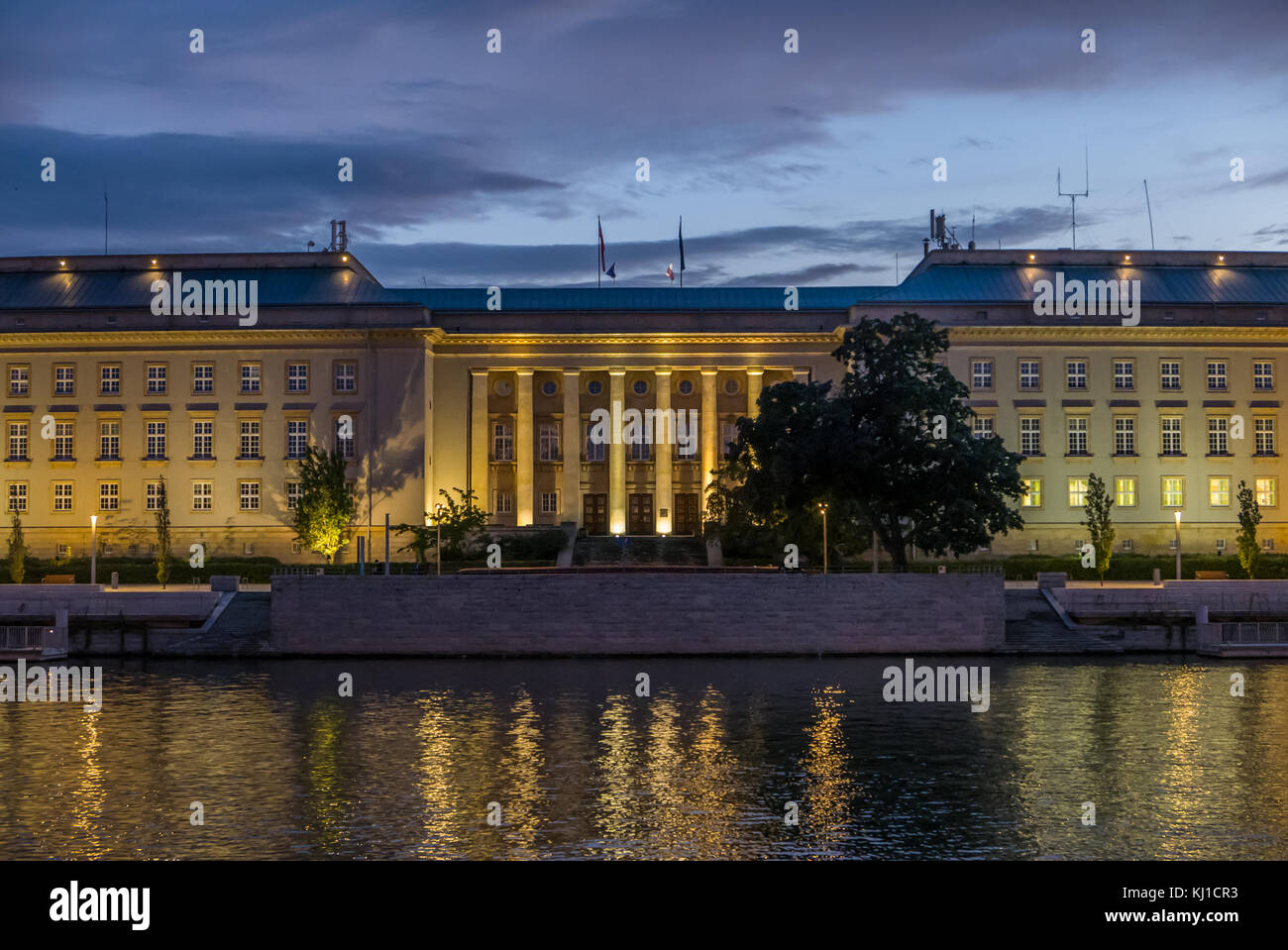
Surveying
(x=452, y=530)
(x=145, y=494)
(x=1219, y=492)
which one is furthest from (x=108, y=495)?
(x=1219, y=492)

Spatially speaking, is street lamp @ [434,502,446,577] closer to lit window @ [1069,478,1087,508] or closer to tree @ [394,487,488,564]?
tree @ [394,487,488,564]

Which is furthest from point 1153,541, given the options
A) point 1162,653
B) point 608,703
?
point 608,703

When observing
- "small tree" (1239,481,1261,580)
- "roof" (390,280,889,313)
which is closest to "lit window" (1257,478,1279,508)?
"small tree" (1239,481,1261,580)

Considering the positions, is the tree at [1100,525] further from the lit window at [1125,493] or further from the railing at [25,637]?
the railing at [25,637]

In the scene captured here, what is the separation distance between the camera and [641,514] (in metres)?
81.1

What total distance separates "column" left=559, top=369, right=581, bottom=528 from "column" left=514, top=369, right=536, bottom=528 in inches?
81.7

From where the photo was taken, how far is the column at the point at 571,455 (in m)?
79.7

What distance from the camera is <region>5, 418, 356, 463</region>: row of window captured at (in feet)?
248

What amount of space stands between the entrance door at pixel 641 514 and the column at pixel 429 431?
37.6ft

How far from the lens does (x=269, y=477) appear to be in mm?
75375

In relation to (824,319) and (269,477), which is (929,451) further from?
(269,477)

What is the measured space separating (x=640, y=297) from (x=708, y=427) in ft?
36.3

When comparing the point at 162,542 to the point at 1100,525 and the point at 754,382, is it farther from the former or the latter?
the point at 1100,525

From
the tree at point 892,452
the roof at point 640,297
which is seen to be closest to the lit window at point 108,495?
the roof at point 640,297
